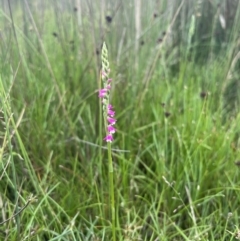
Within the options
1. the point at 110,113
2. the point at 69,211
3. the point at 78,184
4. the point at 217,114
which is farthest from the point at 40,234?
the point at 217,114

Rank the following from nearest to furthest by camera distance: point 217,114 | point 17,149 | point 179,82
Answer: point 17,149 < point 217,114 < point 179,82

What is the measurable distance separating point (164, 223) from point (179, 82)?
33.6 inches

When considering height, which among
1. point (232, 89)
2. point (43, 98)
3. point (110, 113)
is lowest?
point (232, 89)

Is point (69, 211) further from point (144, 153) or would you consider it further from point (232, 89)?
point (232, 89)

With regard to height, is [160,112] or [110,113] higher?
[110,113]

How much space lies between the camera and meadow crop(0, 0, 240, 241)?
1160 mm

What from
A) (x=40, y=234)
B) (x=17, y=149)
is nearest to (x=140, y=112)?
(x=17, y=149)

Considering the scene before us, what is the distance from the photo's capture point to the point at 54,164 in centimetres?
145

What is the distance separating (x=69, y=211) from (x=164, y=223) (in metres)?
0.26

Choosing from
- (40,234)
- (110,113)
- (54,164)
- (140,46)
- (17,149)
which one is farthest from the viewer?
(140,46)

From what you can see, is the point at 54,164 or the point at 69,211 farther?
the point at 54,164

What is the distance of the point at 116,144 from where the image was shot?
1.61 m

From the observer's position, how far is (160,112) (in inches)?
A: 66.2

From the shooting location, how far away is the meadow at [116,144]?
116cm
